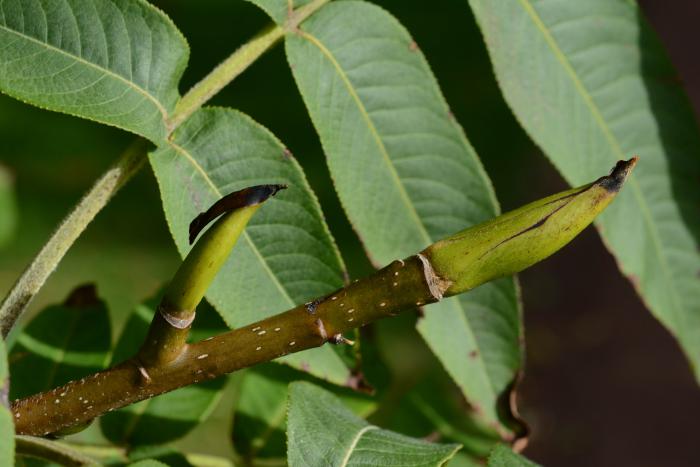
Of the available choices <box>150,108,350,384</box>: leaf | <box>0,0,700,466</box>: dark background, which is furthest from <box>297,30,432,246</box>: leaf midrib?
<box>0,0,700,466</box>: dark background

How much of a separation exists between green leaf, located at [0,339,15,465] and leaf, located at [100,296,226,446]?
508mm

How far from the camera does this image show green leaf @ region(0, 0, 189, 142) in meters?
1.02

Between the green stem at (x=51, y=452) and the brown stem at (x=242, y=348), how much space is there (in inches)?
1.1

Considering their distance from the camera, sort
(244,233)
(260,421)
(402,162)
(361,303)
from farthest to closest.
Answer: (260,421), (402,162), (244,233), (361,303)

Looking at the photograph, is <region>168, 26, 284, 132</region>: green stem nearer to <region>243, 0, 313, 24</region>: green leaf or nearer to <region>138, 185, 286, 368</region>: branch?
<region>243, 0, 313, 24</region>: green leaf

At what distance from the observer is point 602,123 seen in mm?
1306

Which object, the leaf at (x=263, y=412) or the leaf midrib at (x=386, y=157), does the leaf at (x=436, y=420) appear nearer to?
the leaf at (x=263, y=412)

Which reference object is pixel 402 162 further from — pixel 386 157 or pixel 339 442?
pixel 339 442

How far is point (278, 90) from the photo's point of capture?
138 inches

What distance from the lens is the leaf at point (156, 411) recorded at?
133cm

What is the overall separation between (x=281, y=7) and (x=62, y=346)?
0.61 meters

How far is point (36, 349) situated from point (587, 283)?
2982mm

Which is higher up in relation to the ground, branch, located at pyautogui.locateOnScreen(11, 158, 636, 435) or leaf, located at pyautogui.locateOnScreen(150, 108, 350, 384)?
leaf, located at pyautogui.locateOnScreen(150, 108, 350, 384)

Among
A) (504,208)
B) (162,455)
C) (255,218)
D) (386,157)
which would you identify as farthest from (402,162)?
(504,208)
